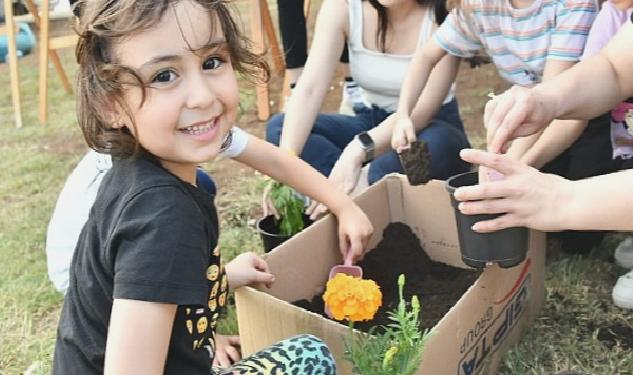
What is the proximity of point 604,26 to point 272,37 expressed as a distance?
264 centimetres

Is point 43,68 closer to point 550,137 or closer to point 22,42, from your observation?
point 22,42

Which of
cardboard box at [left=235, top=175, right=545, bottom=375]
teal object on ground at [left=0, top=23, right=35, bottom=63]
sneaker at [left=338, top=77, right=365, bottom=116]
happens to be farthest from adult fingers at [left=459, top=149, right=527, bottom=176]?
teal object on ground at [left=0, top=23, right=35, bottom=63]

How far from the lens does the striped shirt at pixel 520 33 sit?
171cm

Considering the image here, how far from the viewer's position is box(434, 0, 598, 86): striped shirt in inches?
67.4

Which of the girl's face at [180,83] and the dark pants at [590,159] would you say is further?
the dark pants at [590,159]

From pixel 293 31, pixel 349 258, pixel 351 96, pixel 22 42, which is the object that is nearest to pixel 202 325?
pixel 349 258

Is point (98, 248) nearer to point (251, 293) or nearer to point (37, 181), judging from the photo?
point (251, 293)

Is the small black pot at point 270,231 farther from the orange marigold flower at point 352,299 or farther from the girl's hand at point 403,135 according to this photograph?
the orange marigold flower at point 352,299

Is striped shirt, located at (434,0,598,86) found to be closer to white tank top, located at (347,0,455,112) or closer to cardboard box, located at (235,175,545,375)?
white tank top, located at (347,0,455,112)

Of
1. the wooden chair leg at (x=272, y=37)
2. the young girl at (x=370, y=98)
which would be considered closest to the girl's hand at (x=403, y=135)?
the young girl at (x=370, y=98)

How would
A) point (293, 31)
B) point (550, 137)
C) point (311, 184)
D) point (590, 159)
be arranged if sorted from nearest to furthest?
1. point (311, 184)
2. point (550, 137)
3. point (590, 159)
4. point (293, 31)

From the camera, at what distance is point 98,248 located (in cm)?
112

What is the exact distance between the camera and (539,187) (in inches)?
45.0

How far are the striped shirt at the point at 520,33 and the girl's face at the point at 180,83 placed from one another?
90 cm
